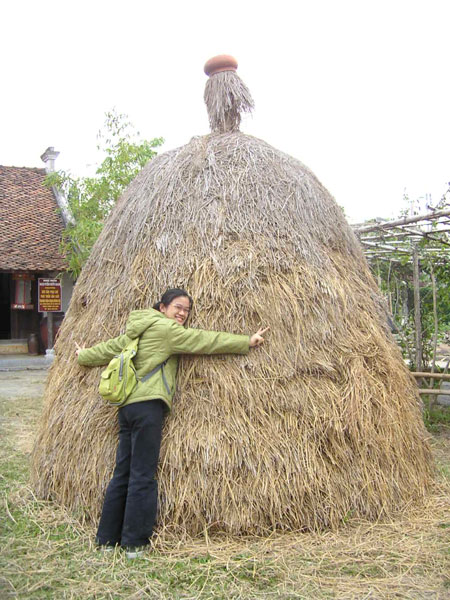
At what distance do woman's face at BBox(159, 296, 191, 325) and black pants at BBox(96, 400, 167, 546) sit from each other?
0.52 metres

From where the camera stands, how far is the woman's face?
11.2ft

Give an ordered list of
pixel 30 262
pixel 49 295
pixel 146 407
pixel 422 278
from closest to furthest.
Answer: pixel 146 407 → pixel 422 278 → pixel 30 262 → pixel 49 295

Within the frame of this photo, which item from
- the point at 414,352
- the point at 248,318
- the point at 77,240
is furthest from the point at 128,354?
the point at 77,240

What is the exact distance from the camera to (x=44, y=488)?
3.91 m

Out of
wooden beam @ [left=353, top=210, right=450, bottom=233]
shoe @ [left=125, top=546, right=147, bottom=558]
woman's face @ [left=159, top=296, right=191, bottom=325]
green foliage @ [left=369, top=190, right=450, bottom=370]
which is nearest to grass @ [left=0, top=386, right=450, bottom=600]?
shoe @ [left=125, top=546, right=147, bottom=558]

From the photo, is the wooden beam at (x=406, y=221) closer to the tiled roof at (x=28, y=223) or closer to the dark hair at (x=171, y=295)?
the dark hair at (x=171, y=295)

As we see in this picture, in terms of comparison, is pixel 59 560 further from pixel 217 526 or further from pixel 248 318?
pixel 248 318

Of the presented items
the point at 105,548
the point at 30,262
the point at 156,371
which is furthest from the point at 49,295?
the point at 105,548

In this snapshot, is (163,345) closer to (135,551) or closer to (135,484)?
(135,484)

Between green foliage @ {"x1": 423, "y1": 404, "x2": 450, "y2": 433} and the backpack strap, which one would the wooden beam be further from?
the backpack strap

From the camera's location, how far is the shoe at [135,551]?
3.06 meters

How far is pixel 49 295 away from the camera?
43.4ft

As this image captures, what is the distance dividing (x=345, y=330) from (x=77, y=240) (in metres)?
7.77

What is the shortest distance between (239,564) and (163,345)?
1264mm
